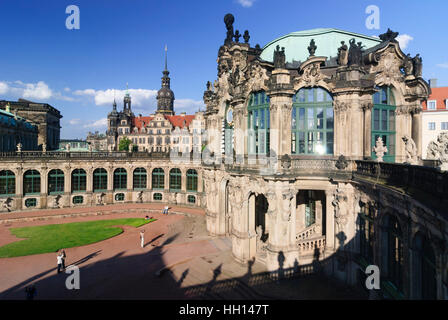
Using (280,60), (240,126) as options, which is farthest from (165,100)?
(280,60)

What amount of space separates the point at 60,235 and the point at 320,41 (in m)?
33.4

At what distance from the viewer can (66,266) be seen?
22.2 meters

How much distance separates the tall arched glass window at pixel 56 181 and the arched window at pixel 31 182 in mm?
1579

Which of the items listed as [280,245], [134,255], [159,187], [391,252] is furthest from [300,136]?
[159,187]

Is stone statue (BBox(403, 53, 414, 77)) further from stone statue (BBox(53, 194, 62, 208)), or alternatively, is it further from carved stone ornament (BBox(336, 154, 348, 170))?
stone statue (BBox(53, 194, 62, 208))

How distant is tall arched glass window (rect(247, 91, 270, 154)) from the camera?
20.8m

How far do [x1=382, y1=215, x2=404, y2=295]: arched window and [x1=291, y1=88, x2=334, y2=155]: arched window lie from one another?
6.98 m

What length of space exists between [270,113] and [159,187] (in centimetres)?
3260

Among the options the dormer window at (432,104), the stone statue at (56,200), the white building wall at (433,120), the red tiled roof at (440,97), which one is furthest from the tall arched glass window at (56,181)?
the dormer window at (432,104)

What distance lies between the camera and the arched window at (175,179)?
4712 cm

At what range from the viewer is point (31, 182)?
41281mm

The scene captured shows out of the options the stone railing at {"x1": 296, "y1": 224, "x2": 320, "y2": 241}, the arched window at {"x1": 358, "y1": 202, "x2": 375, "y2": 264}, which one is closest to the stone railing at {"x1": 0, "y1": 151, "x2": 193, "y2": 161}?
the stone railing at {"x1": 296, "y1": 224, "x2": 320, "y2": 241}

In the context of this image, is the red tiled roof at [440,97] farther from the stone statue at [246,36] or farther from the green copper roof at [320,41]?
the stone statue at [246,36]

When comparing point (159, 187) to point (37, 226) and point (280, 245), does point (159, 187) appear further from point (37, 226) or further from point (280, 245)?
point (280, 245)
